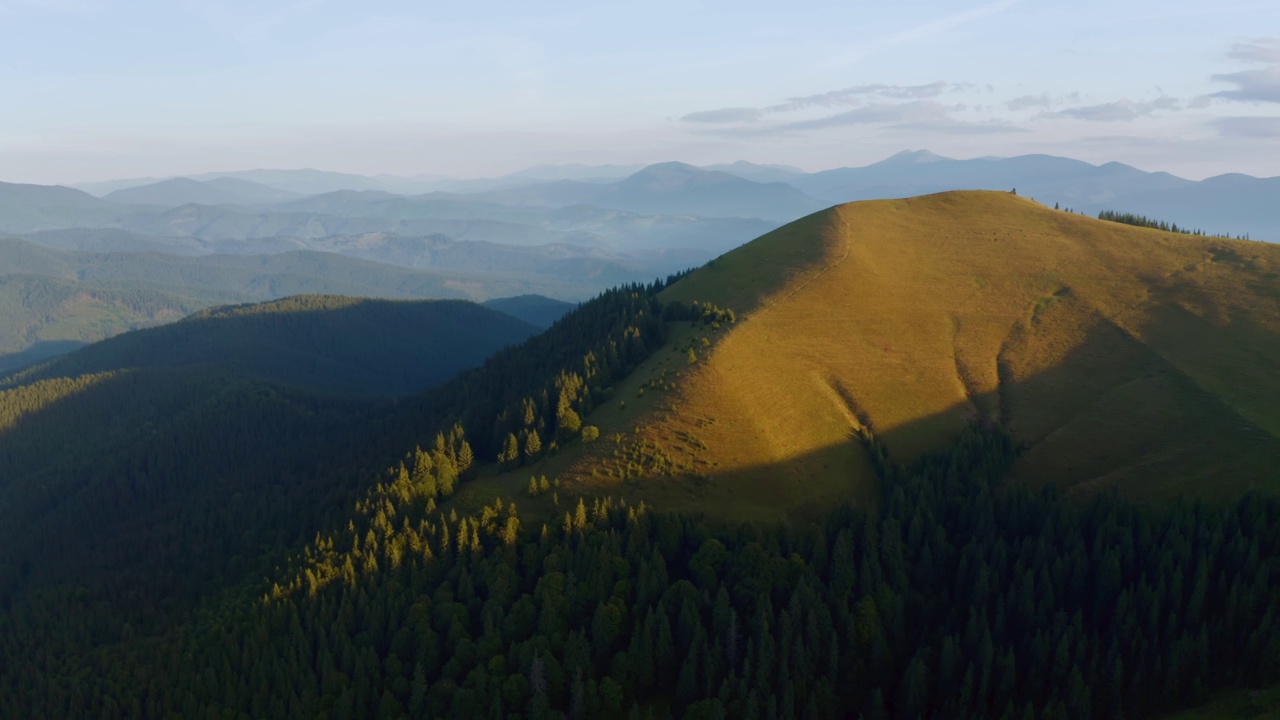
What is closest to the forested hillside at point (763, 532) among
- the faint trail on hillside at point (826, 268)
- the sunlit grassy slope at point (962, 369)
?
the sunlit grassy slope at point (962, 369)

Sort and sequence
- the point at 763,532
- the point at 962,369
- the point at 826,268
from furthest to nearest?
the point at 826,268 → the point at 962,369 → the point at 763,532

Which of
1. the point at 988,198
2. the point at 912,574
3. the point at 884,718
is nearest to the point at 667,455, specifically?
the point at 912,574

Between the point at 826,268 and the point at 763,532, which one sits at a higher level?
the point at 826,268

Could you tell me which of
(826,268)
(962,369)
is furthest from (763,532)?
(826,268)

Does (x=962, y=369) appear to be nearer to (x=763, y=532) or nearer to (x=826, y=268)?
(x=826, y=268)

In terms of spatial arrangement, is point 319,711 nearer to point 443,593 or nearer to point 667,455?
point 443,593

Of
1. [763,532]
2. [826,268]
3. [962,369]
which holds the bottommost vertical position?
[763,532]

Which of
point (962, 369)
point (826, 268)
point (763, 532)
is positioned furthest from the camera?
point (826, 268)

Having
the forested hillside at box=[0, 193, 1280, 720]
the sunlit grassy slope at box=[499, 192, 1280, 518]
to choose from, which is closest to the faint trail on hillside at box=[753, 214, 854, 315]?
the sunlit grassy slope at box=[499, 192, 1280, 518]

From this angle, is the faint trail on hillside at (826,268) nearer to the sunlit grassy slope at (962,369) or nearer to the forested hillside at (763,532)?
the sunlit grassy slope at (962,369)
